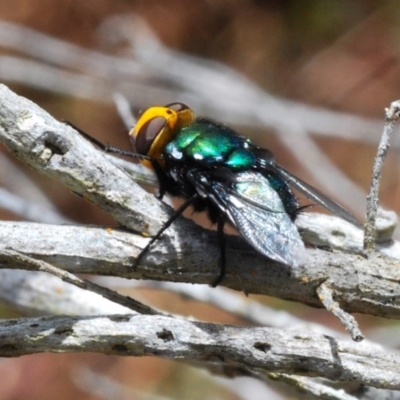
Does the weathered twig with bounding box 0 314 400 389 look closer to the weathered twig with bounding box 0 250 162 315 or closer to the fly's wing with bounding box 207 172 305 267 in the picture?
the weathered twig with bounding box 0 250 162 315

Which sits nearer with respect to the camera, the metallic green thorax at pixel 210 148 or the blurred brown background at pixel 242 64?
the metallic green thorax at pixel 210 148

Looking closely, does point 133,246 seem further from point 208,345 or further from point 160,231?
point 208,345

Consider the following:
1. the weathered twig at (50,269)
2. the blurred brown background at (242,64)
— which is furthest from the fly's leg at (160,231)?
the blurred brown background at (242,64)

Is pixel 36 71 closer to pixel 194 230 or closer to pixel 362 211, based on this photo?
pixel 362 211

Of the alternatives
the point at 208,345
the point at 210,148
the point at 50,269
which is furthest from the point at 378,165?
the point at 50,269

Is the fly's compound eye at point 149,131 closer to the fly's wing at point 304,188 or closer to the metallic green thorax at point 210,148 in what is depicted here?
the metallic green thorax at point 210,148

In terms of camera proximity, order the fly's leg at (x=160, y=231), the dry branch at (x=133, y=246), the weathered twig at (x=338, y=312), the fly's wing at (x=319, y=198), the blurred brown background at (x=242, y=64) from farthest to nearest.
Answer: the blurred brown background at (x=242, y=64)
the fly's wing at (x=319, y=198)
the fly's leg at (x=160, y=231)
the dry branch at (x=133, y=246)
the weathered twig at (x=338, y=312)

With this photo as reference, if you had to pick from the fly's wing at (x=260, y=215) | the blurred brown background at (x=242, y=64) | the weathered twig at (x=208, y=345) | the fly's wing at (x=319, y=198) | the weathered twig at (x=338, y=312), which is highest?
the blurred brown background at (x=242, y=64)
